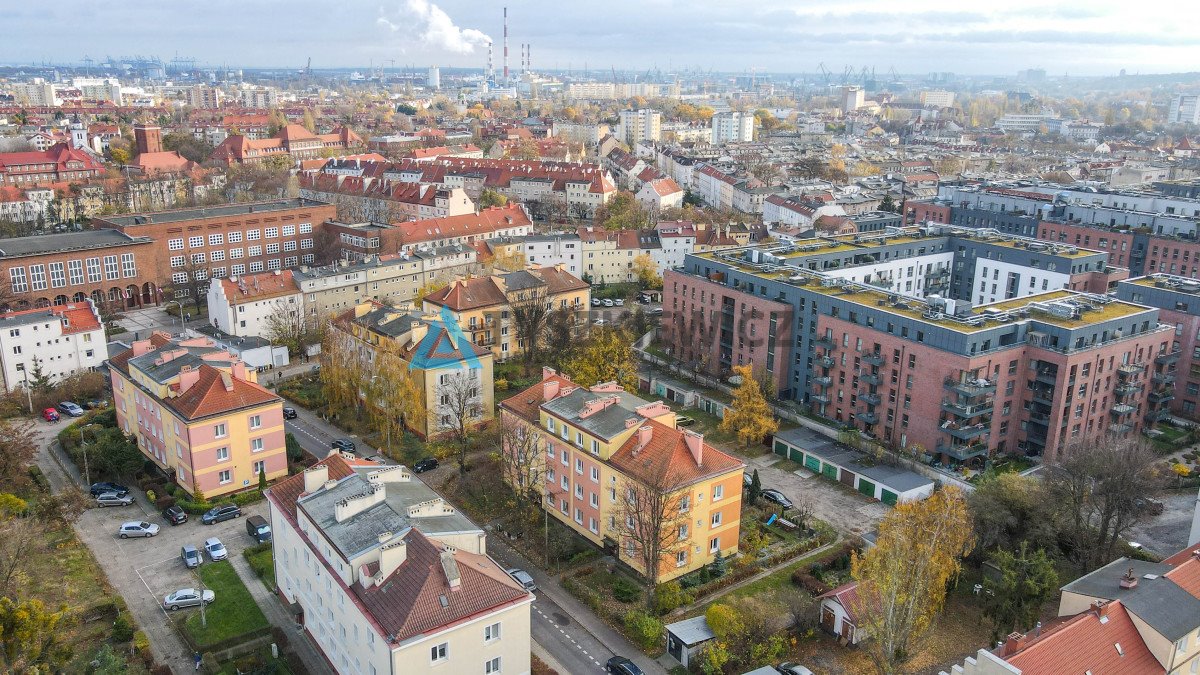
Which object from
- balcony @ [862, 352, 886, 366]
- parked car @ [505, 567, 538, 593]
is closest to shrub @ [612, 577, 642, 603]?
parked car @ [505, 567, 538, 593]

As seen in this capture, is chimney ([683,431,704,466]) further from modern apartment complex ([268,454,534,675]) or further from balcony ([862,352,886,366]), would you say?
balcony ([862,352,886,366])

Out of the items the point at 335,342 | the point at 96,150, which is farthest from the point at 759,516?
the point at 96,150

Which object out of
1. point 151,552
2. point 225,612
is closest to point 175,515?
point 151,552

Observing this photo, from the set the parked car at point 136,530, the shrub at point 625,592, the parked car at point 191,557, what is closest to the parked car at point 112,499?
the parked car at point 136,530

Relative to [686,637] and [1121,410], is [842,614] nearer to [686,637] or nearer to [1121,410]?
[686,637]

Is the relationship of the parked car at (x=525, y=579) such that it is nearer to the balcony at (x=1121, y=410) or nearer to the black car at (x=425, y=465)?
the black car at (x=425, y=465)

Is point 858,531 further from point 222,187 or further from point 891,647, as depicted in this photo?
point 222,187
